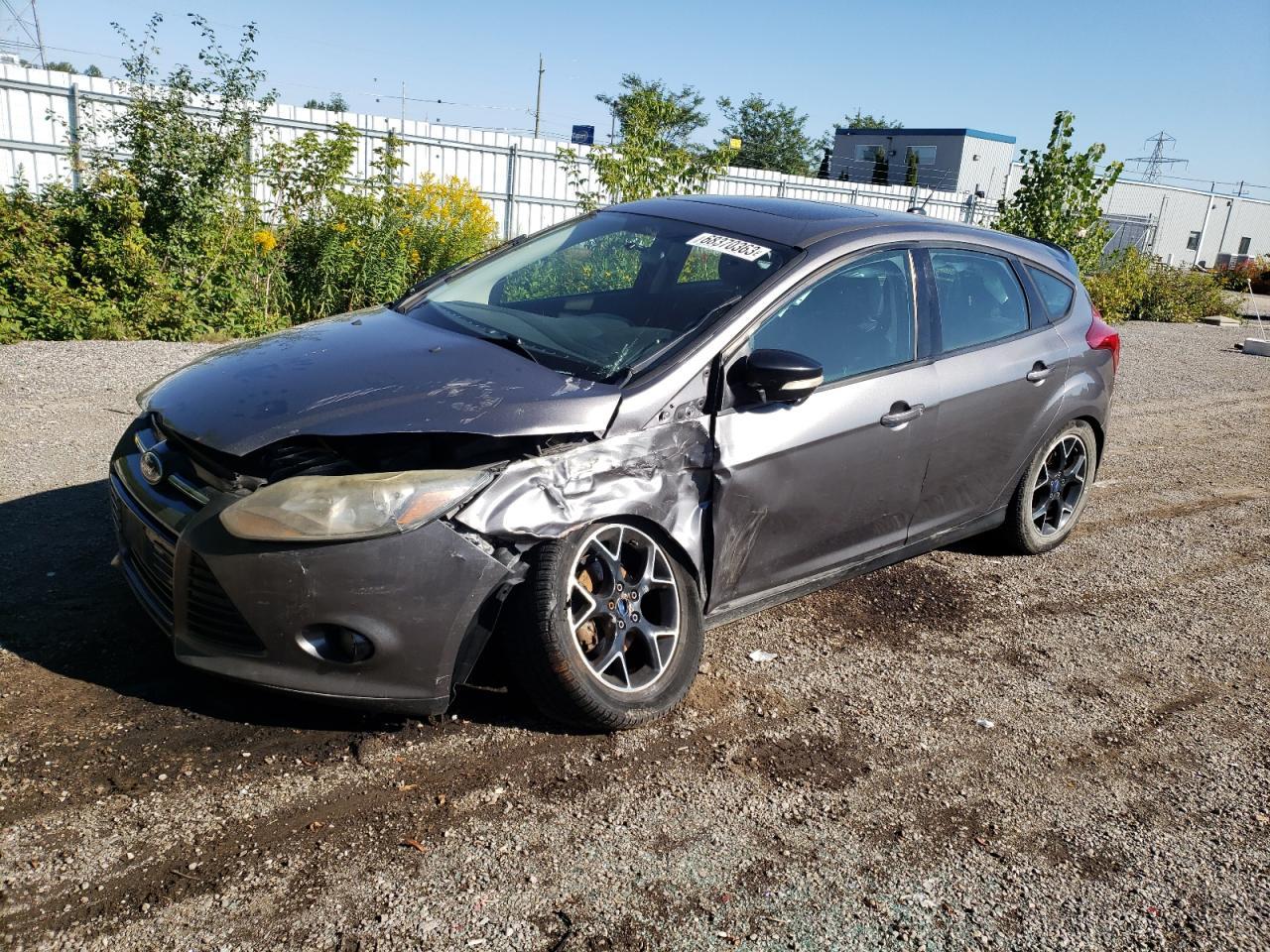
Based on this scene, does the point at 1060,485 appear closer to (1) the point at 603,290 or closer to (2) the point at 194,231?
(1) the point at 603,290

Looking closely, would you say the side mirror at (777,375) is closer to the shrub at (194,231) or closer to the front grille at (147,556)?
the front grille at (147,556)

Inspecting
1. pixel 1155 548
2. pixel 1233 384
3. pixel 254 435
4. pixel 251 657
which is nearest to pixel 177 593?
pixel 251 657

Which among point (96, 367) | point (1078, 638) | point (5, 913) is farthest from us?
point (96, 367)

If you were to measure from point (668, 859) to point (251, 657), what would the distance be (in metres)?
1.38

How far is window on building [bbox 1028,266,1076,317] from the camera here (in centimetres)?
532

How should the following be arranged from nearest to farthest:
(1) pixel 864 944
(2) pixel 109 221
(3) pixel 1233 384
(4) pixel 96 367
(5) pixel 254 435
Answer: (1) pixel 864 944
(5) pixel 254 435
(4) pixel 96 367
(2) pixel 109 221
(3) pixel 1233 384

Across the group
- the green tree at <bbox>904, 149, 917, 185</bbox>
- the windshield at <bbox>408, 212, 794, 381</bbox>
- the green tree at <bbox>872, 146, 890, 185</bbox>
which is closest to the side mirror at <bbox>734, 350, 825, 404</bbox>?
the windshield at <bbox>408, 212, 794, 381</bbox>

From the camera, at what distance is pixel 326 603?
298 cm

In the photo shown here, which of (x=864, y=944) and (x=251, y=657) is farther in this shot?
(x=251, y=657)

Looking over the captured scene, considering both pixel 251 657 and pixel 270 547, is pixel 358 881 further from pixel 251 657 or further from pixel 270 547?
pixel 270 547

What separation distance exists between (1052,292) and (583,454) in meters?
3.31

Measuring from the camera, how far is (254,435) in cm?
314

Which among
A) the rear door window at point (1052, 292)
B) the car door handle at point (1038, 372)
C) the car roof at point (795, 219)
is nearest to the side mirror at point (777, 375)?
the car roof at point (795, 219)

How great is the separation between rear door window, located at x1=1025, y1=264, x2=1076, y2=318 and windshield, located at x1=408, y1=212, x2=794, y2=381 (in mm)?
1933
